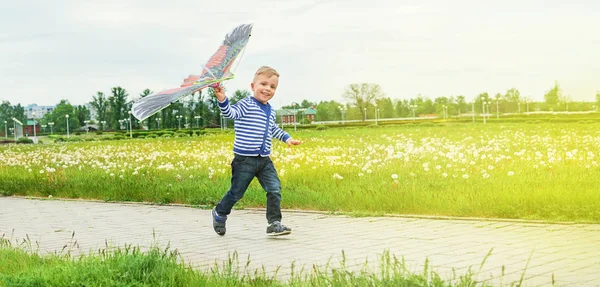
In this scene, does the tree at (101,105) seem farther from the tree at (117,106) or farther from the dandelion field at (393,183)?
the dandelion field at (393,183)

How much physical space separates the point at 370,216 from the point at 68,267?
15.1 ft

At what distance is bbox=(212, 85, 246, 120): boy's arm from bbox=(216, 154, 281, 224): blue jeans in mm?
474

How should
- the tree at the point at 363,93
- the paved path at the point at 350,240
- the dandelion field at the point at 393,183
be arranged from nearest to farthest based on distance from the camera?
the paved path at the point at 350,240, the dandelion field at the point at 393,183, the tree at the point at 363,93

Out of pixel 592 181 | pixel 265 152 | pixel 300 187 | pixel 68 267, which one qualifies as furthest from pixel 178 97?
pixel 592 181

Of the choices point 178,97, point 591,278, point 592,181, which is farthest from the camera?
point 592,181

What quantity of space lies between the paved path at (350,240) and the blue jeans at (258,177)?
1.08ft

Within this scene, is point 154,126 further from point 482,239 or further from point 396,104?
point 482,239

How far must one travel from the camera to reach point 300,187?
1260cm

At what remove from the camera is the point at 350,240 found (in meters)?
8.31

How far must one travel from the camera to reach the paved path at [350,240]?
261 inches

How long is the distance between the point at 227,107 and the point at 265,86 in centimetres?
47

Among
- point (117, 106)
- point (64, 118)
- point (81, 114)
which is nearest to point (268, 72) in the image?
point (117, 106)

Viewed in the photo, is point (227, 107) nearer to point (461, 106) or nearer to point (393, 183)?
point (393, 183)

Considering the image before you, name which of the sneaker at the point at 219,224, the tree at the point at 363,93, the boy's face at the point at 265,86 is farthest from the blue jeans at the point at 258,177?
the tree at the point at 363,93
